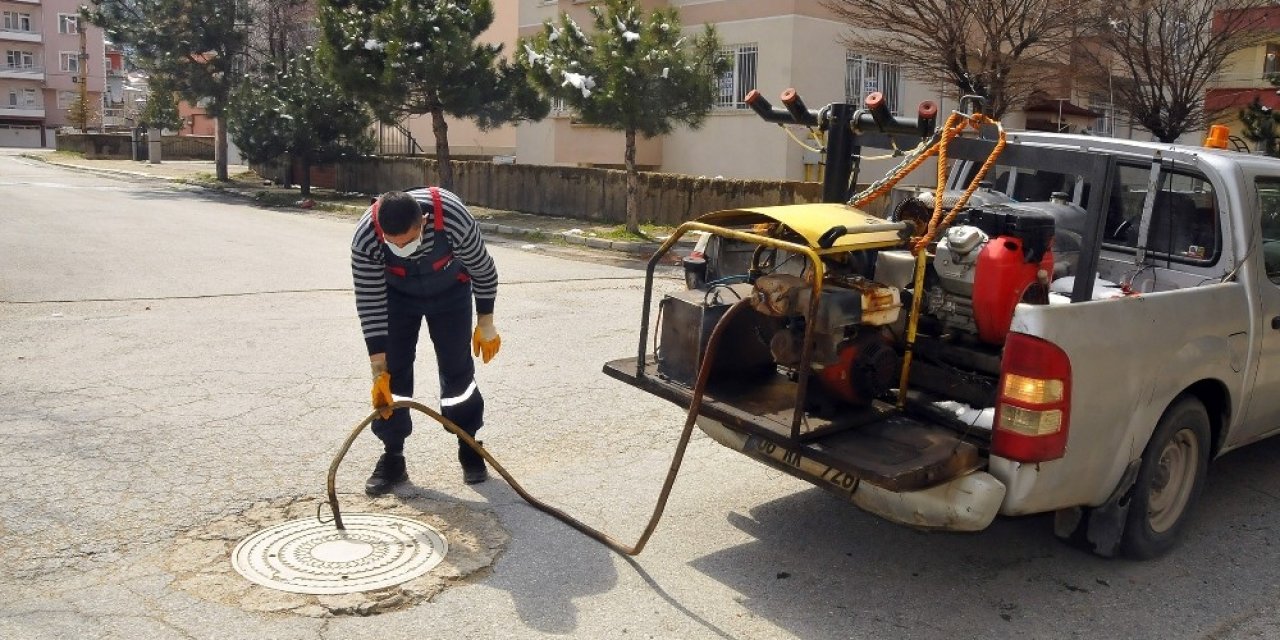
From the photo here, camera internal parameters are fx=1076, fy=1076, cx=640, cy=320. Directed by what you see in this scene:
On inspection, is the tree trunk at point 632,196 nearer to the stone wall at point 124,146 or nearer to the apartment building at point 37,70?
the stone wall at point 124,146

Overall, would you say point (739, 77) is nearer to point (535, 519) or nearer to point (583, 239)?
point (583, 239)

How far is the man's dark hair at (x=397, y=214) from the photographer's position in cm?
461

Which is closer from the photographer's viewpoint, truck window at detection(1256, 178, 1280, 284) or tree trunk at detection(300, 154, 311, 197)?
truck window at detection(1256, 178, 1280, 284)

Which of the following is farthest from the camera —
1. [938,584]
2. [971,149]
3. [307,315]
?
[307,315]

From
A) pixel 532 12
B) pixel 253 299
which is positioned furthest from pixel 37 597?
pixel 532 12

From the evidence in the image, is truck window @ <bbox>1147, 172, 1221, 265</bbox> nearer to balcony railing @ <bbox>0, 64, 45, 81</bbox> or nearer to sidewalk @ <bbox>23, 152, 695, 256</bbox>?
sidewalk @ <bbox>23, 152, 695, 256</bbox>

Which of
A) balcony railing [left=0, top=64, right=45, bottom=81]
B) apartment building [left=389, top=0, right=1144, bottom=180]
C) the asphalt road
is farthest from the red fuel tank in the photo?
balcony railing [left=0, top=64, right=45, bottom=81]

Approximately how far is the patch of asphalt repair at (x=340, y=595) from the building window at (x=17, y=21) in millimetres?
83901

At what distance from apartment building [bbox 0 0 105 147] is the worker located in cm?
7787

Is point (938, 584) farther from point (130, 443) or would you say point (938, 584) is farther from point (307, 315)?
point (307, 315)

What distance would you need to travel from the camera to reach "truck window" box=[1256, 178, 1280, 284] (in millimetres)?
5062

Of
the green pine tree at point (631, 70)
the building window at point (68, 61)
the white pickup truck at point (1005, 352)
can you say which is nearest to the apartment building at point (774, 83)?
the green pine tree at point (631, 70)

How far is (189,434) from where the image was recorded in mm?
5926

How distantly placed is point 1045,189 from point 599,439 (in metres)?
2.88
